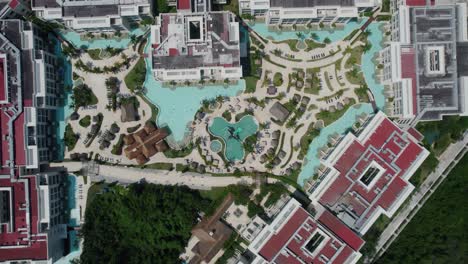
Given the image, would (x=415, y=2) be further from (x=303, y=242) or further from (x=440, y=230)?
(x=303, y=242)

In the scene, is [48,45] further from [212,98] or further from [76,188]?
[212,98]

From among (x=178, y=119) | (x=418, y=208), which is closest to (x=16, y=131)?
(x=178, y=119)

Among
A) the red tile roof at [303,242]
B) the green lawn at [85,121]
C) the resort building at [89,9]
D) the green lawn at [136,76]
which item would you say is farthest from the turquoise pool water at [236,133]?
the resort building at [89,9]

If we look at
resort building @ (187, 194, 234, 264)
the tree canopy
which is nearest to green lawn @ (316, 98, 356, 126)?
resort building @ (187, 194, 234, 264)

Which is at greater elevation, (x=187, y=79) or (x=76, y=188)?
(x=187, y=79)

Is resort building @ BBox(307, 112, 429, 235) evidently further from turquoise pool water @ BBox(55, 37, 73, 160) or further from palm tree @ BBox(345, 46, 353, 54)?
turquoise pool water @ BBox(55, 37, 73, 160)

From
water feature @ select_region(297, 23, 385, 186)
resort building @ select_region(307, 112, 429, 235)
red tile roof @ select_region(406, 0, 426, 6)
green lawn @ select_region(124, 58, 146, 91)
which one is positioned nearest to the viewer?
resort building @ select_region(307, 112, 429, 235)
